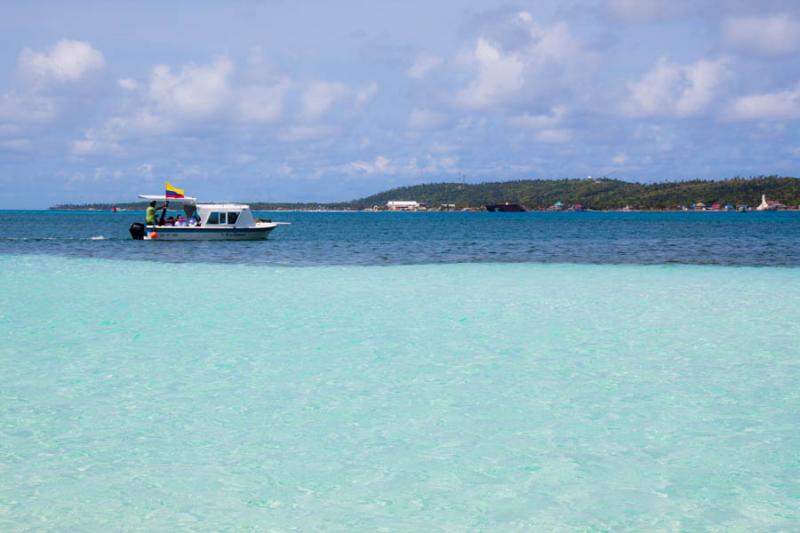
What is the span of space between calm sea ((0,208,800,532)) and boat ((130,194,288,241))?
93.6 ft

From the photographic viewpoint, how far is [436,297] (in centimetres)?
2403

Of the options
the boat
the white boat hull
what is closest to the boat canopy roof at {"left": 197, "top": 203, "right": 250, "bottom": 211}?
the boat

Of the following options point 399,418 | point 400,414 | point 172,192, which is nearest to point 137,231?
point 172,192

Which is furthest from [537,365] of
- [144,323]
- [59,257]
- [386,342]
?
[59,257]

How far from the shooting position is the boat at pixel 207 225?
51.4 m

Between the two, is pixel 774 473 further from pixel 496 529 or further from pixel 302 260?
pixel 302 260

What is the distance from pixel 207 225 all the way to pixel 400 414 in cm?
4381

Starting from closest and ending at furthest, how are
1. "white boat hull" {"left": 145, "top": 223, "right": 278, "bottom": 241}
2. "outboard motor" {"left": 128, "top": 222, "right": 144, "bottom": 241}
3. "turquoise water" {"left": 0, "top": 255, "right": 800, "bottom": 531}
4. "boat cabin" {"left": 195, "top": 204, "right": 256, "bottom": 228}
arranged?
"turquoise water" {"left": 0, "top": 255, "right": 800, "bottom": 531} → "white boat hull" {"left": 145, "top": 223, "right": 278, "bottom": 241} → "boat cabin" {"left": 195, "top": 204, "right": 256, "bottom": 228} → "outboard motor" {"left": 128, "top": 222, "right": 144, "bottom": 241}

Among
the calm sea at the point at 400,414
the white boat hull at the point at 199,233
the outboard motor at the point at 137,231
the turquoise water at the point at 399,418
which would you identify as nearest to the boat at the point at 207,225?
the white boat hull at the point at 199,233

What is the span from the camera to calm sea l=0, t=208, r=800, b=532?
708cm

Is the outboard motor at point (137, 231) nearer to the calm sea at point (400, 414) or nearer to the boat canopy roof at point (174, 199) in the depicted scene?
the boat canopy roof at point (174, 199)

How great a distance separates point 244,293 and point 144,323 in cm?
693

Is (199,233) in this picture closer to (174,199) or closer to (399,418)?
(174,199)

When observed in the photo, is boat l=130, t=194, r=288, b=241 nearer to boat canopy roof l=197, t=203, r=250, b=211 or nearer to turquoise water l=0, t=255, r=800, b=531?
boat canopy roof l=197, t=203, r=250, b=211
